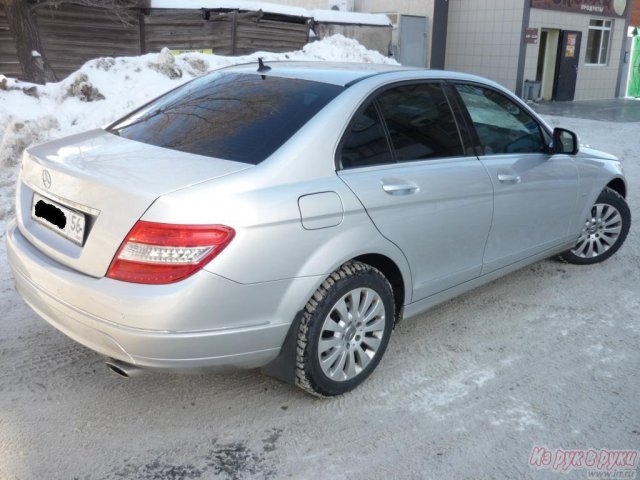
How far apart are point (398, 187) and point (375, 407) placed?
113cm

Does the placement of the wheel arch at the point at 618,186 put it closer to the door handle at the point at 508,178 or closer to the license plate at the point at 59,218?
the door handle at the point at 508,178

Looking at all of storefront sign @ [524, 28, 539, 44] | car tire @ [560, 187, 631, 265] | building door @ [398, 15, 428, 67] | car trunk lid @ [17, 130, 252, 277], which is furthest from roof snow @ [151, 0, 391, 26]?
car trunk lid @ [17, 130, 252, 277]

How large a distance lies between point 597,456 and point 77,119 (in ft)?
23.4

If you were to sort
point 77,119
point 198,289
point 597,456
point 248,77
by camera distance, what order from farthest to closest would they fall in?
point 77,119 → point 248,77 → point 597,456 → point 198,289

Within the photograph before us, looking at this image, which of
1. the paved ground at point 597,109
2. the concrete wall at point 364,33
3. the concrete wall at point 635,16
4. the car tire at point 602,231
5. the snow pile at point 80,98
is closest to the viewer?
the car tire at point 602,231

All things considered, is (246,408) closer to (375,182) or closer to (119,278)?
(119,278)

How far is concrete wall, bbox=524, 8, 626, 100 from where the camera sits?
1931 centimetres

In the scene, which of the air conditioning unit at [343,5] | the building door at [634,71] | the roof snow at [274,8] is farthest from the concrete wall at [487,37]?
the building door at [634,71]

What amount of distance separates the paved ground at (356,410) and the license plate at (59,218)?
88cm

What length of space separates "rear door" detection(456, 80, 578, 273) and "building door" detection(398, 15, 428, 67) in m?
15.3

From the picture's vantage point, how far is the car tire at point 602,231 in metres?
5.18

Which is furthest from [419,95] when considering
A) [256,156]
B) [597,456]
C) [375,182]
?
[597,456]

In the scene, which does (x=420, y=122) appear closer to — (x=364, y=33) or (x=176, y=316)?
(x=176, y=316)

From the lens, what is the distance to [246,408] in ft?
10.5
